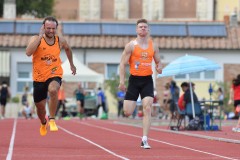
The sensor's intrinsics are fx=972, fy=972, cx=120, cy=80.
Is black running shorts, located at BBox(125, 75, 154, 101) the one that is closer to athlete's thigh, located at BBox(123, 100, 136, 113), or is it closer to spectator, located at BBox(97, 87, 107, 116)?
athlete's thigh, located at BBox(123, 100, 136, 113)

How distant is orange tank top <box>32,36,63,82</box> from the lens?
55.7 feet

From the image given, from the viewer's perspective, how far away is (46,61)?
17.0m

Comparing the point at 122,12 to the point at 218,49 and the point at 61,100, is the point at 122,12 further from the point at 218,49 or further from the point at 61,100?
the point at 61,100

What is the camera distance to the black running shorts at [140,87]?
17.7 m

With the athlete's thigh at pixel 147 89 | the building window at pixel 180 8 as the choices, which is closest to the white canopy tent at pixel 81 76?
the athlete's thigh at pixel 147 89

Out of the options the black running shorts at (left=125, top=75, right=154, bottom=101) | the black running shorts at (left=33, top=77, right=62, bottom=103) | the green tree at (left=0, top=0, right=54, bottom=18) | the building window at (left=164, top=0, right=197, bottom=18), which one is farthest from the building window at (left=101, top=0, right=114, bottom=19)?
the black running shorts at (left=33, top=77, right=62, bottom=103)

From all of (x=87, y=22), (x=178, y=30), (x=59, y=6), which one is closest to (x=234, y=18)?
(x=178, y=30)

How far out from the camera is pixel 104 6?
91.4 meters

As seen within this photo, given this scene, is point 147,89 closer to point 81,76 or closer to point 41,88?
point 41,88

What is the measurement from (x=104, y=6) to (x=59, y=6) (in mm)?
5347

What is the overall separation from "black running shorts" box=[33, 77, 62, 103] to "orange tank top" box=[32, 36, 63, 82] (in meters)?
0.07

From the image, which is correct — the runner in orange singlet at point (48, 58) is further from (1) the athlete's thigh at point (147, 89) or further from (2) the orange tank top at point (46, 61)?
(1) the athlete's thigh at point (147, 89)

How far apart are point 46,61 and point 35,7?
66.9 meters

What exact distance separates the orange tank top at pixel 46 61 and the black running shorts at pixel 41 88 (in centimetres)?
7
